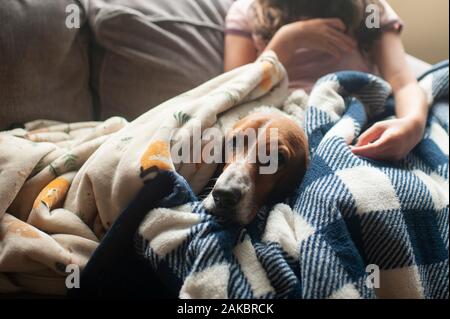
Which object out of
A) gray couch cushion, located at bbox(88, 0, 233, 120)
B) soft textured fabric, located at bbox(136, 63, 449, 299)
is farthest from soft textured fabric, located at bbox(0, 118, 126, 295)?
gray couch cushion, located at bbox(88, 0, 233, 120)

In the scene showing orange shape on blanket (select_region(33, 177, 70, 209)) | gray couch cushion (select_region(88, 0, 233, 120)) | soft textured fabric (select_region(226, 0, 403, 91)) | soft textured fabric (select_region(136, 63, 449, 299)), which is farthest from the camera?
soft textured fabric (select_region(226, 0, 403, 91))

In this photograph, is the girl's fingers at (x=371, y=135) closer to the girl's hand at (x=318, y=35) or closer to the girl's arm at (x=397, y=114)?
the girl's arm at (x=397, y=114)

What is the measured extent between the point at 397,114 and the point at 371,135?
0.17 metres

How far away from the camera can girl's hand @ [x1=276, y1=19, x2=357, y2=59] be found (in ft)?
3.18

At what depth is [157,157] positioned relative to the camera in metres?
0.63

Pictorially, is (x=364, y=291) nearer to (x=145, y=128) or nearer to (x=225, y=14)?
(x=145, y=128)

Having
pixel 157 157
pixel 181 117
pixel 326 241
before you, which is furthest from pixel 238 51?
pixel 326 241

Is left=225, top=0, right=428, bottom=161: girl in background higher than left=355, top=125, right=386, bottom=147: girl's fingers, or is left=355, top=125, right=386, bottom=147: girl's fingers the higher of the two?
left=225, top=0, right=428, bottom=161: girl in background

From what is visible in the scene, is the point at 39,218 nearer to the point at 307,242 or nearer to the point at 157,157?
the point at 157,157

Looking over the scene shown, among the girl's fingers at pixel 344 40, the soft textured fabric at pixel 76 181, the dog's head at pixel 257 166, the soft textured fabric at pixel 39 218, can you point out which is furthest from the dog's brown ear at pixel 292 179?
the girl's fingers at pixel 344 40

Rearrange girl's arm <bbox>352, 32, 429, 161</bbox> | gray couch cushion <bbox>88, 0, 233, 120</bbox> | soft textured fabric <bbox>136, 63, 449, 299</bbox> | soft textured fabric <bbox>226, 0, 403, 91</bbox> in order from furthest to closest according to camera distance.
→ soft textured fabric <bbox>226, 0, 403, 91</bbox>
gray couch cushion <bbox>88, 0, 233, 120</bbox>
girl's arm <bbox>352, 32, 429, 161</bbox>
soft textured fabric <bbox>136, 63, 449, 299</bbox>

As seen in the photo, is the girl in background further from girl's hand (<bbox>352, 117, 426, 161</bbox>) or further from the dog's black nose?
the dog's black nose

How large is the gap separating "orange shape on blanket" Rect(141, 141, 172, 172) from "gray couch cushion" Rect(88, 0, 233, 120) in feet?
1.08

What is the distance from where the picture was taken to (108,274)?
23.9 inches
